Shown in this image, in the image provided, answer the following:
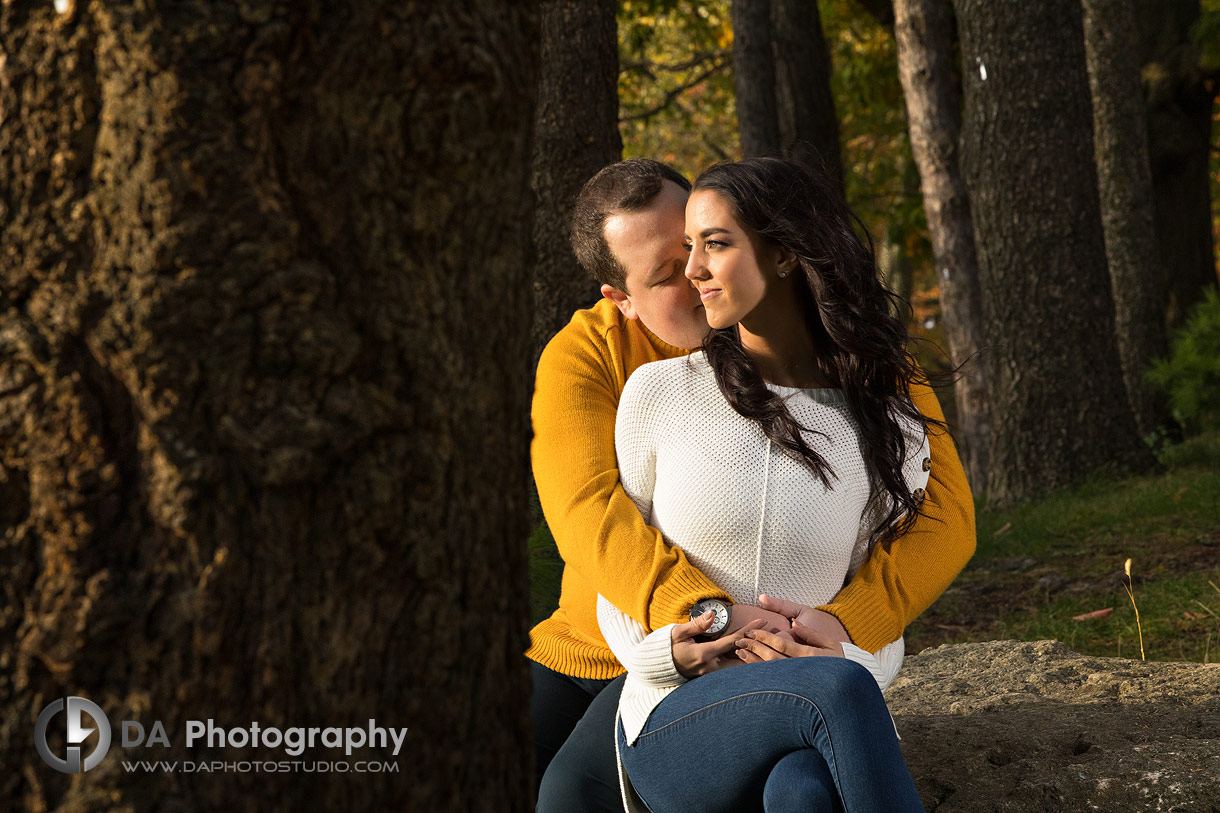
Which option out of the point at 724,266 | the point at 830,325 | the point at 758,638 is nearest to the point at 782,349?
the point at 830,325

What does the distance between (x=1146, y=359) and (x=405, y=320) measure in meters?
9.71

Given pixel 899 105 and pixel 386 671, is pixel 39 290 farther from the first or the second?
pixel 899 105

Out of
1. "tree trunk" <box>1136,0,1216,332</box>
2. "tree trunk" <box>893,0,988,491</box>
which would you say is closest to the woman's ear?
"tree trunk" <box>893,0,988,491</box>

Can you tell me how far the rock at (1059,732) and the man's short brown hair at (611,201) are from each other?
1505 millimetres

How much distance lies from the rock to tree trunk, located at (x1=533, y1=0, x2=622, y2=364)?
228 centimetres

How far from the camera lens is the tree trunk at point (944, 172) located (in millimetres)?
9164

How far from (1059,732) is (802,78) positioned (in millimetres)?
8305

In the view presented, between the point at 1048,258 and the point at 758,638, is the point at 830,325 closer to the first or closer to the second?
the point at 758,638

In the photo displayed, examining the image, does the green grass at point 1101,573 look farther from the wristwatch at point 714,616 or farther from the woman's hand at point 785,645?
the wristwatch at point 714,616

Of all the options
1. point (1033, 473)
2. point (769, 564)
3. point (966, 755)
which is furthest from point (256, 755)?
point (1033, 473)

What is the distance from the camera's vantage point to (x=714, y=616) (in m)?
2.41

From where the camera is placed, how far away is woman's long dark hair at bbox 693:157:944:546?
2.68 meters

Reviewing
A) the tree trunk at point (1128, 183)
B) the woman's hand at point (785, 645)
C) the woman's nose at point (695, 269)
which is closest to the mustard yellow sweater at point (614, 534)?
the woman's hand at point (785, 645)

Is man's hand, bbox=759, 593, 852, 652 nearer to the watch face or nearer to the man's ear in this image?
the watch face
